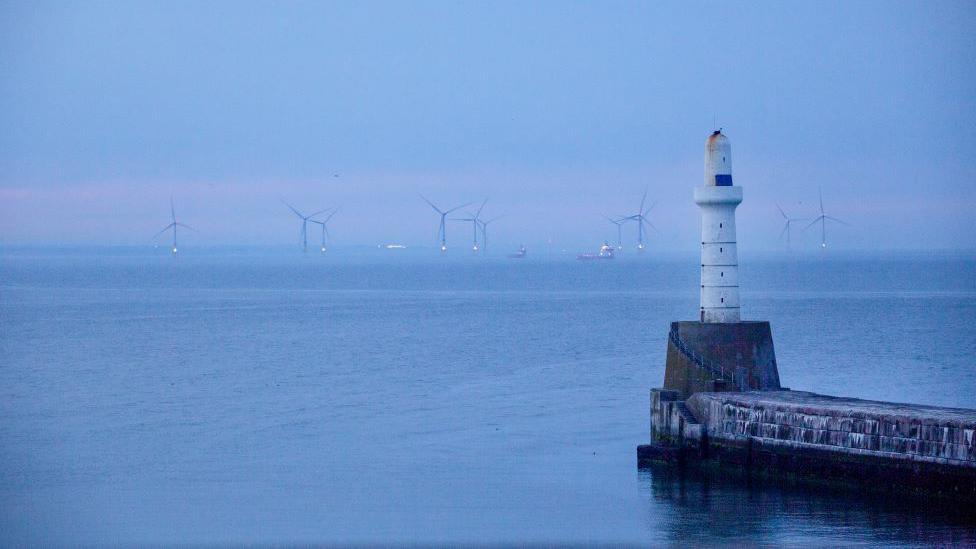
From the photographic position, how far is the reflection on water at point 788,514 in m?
23.0

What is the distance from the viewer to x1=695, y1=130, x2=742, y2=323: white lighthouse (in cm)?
3044

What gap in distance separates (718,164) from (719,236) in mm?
1752

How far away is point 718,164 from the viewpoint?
1201 inches

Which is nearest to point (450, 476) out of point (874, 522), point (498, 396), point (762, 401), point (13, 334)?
point (762, 401)

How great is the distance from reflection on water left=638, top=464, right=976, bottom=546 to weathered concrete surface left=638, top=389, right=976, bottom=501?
1.09ft

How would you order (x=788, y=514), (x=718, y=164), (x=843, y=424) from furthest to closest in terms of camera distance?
(x=718, y=164), (x=843, y=424), (x=788, y=514)

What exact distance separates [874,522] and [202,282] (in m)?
156

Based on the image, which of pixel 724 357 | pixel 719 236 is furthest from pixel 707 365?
pixel 719 236

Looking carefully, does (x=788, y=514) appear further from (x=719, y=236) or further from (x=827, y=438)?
(x=719, y=236)

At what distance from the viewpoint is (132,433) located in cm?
3625

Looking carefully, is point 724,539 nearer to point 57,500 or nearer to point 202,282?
point 57,500

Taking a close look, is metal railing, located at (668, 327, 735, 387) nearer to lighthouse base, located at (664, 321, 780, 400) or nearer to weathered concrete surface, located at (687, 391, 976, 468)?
lighthouse base, located at (664, 321, 780, 400)

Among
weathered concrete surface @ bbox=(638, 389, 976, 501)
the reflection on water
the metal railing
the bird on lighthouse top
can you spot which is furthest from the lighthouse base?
the bird on lighthouse top

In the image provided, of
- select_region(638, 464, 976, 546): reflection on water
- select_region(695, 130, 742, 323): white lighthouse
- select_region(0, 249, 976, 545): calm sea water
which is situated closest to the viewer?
select_region(638, 464, 976, 546): reflection on water
